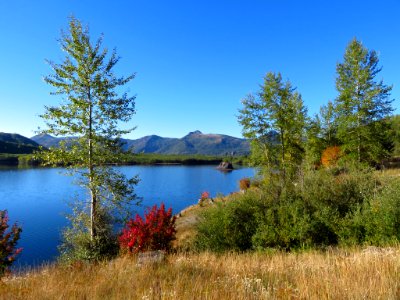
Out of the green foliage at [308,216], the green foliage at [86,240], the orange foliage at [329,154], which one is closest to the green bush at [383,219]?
the green foliage at [308,216]

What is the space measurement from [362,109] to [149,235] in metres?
24.1

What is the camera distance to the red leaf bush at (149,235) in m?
13.5

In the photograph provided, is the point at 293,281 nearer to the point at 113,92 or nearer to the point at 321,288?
the point at 321,288

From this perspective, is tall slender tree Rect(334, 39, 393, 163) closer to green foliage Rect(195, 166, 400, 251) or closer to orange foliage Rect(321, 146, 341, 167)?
orange foliage Rect(321, 146, 341, 167)

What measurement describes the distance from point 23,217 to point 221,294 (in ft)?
137

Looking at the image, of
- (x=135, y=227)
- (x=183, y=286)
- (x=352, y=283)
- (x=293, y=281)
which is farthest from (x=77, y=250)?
(x=352, y=283)

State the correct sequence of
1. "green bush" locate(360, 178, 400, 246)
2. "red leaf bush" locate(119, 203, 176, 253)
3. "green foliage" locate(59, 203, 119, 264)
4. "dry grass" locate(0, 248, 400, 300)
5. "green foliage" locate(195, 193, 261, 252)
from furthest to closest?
"green foliage" locate(59, 203, 119, 264), "red leaf bush" locate(119, 203, 176, 253), "green foliage" locate(195, 193, 261, 252), "green bush" locate(360, 178, 400, 246), "dry grass" locate(0, 248, 400, 300)

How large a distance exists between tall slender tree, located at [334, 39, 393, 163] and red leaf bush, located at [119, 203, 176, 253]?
21.6m

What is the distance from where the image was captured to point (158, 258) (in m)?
8.30

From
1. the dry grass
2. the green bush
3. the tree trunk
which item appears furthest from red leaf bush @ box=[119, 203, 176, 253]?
the green bush

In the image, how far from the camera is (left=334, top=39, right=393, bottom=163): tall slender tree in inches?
1105

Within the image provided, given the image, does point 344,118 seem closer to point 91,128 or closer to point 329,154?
point 329,154

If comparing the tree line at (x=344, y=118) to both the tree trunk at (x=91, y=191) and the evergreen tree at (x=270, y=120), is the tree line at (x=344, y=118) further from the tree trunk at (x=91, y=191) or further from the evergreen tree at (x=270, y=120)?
the tree trunk at (x=91, y=191)

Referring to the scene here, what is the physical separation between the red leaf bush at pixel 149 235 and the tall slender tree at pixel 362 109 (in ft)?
71.0
